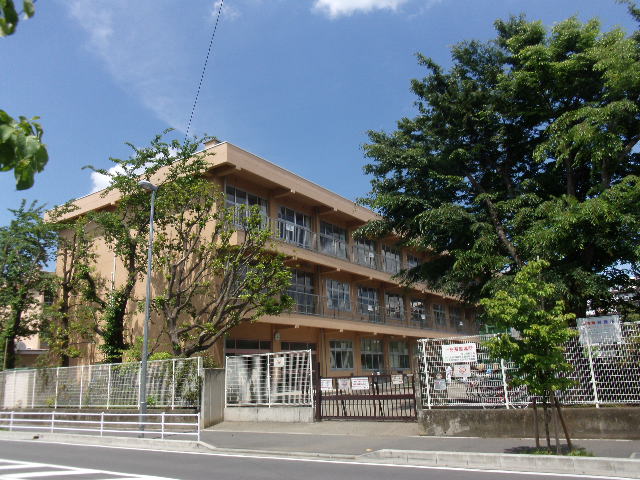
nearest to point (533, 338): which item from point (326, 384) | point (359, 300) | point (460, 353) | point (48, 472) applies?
point (460, 353)

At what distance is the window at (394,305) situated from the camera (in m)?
35.5

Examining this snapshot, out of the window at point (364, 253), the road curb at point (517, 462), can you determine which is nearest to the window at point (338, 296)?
the window at point (364, 253)

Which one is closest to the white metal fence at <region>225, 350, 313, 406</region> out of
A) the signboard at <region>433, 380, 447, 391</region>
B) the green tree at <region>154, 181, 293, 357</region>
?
the green tree at <region>154, 181, 293, 357</region>

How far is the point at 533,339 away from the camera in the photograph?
373 inches

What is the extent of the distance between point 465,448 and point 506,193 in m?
9.03

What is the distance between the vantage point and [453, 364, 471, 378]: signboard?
43.4 ft

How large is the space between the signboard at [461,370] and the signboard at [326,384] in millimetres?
4610

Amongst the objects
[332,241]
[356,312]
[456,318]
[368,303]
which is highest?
[332,241]

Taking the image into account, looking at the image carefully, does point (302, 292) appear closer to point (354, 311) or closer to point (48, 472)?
point (354, 311)

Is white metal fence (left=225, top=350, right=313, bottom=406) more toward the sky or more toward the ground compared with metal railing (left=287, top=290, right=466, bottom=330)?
more toward the ground

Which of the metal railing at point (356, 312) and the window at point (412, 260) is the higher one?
the window at point (412, 260)

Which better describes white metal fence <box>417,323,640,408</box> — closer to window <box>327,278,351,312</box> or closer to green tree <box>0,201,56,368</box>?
window <box>327,278,351,312</box>

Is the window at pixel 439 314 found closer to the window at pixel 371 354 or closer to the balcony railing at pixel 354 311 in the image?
the balcony railing at pixel 354 311

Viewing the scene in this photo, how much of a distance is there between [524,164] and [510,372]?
9.38 m
